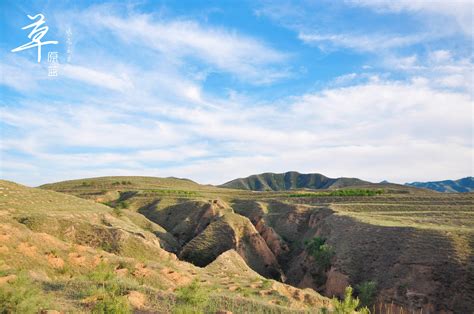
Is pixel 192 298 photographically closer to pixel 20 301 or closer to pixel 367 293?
pixel 20 301

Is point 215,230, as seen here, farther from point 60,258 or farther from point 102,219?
point 60,258

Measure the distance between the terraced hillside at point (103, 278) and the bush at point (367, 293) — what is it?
6.32 m

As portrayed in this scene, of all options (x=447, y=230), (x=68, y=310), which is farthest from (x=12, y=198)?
(x=447, y=230)

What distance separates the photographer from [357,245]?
3328 cm

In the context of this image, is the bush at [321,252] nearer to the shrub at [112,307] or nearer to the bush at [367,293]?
the bush at [367,293]

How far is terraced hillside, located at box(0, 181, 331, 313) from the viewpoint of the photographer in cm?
1134

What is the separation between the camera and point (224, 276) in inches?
942

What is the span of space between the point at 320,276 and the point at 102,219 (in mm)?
23411

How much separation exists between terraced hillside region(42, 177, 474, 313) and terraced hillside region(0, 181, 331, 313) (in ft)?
26.2

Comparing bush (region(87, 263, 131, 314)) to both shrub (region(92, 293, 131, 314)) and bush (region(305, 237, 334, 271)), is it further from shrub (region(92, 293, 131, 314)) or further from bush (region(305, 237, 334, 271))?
bush (region(305, 237, 334, 271))

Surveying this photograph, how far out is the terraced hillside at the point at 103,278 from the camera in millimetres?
11336

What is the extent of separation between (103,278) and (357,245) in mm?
26280

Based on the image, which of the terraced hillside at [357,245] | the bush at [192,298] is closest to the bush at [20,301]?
the bush at [192,298]

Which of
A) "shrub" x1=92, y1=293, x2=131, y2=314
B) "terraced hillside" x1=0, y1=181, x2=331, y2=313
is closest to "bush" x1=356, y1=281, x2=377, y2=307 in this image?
"terraced hillside" x1=0, y1=181, x2=331, y2=313
